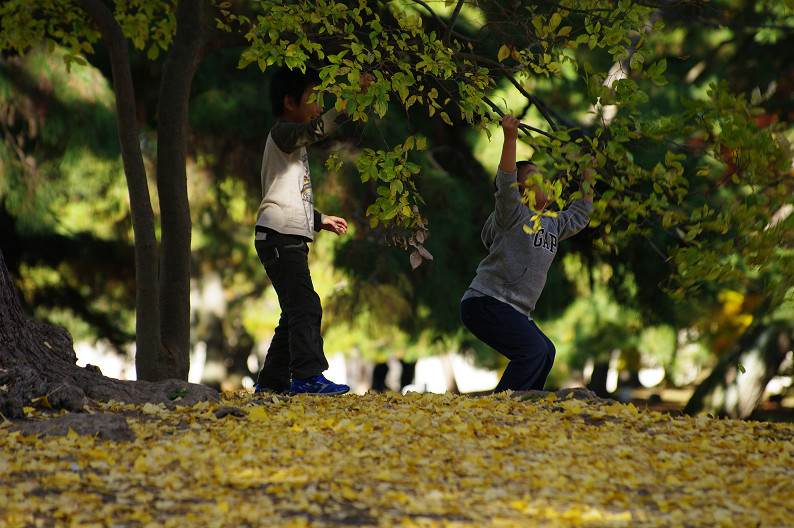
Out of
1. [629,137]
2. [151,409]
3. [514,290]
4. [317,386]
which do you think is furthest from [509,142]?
[151,409]

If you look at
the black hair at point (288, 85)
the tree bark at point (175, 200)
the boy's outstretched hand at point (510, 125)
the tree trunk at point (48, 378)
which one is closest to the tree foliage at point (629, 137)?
the boy's outstretched hand at point (510, 125)

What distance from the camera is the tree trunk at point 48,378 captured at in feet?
9.71

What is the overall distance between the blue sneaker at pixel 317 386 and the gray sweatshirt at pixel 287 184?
0.65 m

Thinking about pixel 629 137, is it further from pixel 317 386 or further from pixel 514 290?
pixel 317 386

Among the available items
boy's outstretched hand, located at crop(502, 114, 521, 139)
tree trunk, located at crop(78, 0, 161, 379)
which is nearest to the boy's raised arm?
boy's outstretched hand, located at crop(502, 114, 521, 139)

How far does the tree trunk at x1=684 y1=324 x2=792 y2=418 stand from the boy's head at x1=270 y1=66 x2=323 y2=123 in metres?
5.58

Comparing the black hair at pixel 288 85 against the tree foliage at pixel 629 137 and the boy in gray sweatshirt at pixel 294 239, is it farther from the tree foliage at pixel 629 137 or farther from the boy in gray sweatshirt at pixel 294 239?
the tree foliage at pixel 629 137

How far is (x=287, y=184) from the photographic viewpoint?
363cm

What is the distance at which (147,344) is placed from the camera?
Answer: 400 cm

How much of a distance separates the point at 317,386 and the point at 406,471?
4.45 feet

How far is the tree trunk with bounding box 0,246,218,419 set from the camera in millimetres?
2961

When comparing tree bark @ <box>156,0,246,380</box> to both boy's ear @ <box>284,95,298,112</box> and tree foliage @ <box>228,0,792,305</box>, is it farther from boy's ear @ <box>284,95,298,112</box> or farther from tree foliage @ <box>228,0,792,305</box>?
tree foliage @ <box>228,0,792,305</box>

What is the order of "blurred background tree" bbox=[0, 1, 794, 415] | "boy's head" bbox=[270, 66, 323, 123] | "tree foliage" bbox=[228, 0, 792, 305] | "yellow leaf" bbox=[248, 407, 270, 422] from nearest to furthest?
1. "tree foliage" bbox=[228, 0, 792, 305]
2. "yellow leaf" bbox=[248, 407, 270, 422]
3. "boy's head" bbox=[270, 66, 323, 123]
4. "blurred background tree" bbox=[0, 1, 794, 415]

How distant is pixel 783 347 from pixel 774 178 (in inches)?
227
